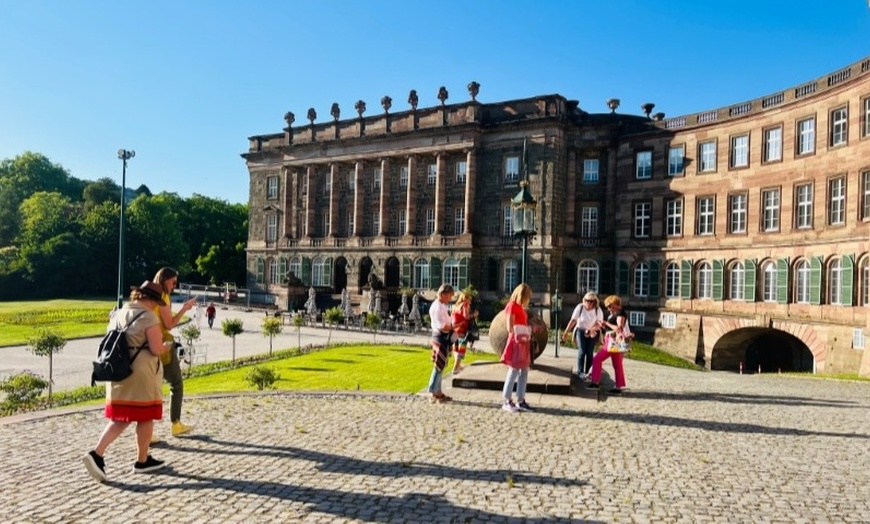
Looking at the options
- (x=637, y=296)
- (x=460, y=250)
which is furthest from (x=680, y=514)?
(x=460, y=250)

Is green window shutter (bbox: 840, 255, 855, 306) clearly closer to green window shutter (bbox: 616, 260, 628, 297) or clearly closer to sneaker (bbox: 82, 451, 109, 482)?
green window shutter (bbox: 616, 260, 628, 297)

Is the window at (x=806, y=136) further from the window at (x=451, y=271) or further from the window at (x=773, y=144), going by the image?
the window at (x=451, y=271)

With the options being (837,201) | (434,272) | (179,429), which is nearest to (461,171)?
(434,272)

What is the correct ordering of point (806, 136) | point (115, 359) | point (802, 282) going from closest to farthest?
1. point (115, 359)
2. point (802, 282)
3. point (806, 136)

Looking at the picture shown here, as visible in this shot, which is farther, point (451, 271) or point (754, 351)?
point (451, 271)

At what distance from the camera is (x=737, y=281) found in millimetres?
32688

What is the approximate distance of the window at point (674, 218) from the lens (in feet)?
118

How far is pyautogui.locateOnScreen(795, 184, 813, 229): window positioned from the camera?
28.8 metres

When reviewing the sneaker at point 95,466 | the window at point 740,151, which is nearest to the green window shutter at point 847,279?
the window at point 740,151

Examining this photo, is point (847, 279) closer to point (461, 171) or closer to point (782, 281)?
point (782, 281)

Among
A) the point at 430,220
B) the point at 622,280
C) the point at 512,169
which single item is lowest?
the point at 622,280

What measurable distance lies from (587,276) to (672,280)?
549 centimetres

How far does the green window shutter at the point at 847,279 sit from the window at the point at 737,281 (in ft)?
21.6

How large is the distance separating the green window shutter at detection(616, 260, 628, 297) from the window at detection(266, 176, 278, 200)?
31498 millimetres
